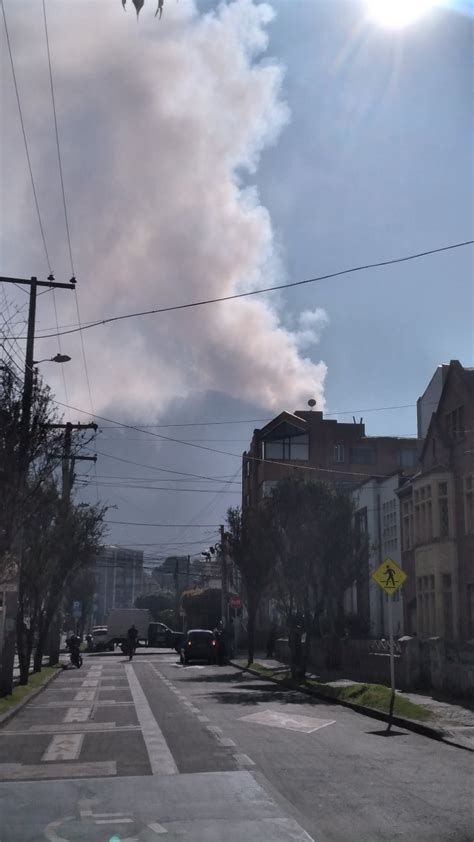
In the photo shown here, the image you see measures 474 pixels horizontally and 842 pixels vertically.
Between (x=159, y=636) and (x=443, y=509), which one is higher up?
(x=443, y=509)

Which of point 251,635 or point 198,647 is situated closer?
point 251,635

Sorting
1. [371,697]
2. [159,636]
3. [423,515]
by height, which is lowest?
[371,697]

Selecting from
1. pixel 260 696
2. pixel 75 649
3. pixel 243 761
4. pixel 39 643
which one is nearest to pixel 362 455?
pixel 75 649

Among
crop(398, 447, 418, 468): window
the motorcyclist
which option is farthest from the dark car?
crop(398, 447, 418, 468): window

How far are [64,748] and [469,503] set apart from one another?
791 inches

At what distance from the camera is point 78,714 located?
18.4 metres

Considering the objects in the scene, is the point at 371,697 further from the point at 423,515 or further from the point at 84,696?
the point at 423,515

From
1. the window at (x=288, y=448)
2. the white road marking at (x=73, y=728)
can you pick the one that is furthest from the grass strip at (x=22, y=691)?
the window at (x=288, y=448)

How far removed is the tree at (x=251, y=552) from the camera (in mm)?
36781

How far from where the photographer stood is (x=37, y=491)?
19.6 metres

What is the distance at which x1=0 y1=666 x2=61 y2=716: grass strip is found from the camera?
63.5ft

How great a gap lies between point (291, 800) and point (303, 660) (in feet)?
65.7

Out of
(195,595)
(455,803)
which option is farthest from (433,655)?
(195,595)

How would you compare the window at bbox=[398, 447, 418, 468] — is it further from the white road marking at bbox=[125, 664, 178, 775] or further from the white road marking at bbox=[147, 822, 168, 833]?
the white road marking at bbox=[147, 822, 168, 833]
